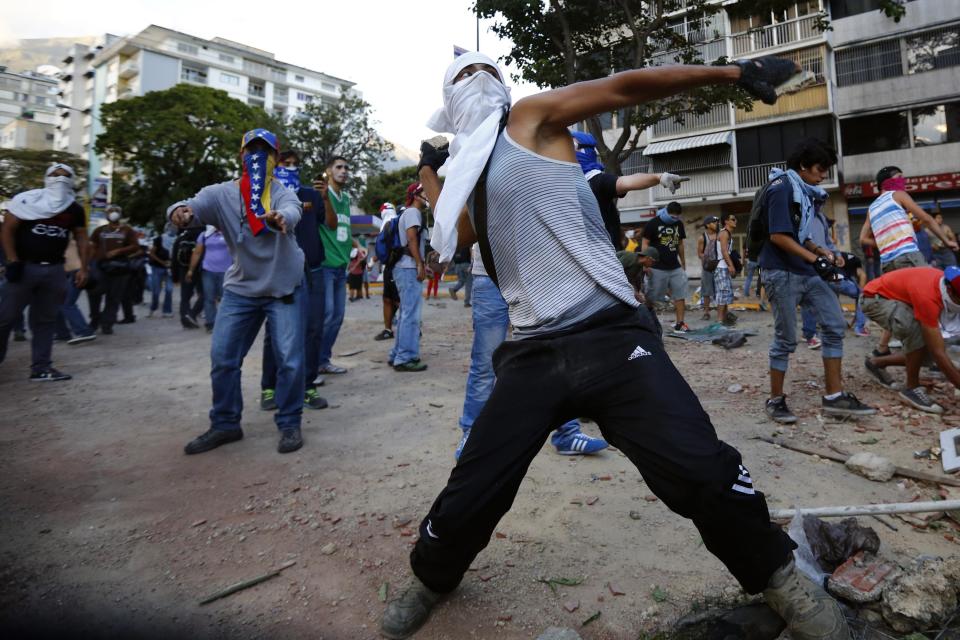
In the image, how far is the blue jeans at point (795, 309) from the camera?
4.21 m

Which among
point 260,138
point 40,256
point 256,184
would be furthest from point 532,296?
point 40,256

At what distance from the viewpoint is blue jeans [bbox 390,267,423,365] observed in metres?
6.04

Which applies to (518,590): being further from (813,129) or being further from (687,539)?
(813,129)

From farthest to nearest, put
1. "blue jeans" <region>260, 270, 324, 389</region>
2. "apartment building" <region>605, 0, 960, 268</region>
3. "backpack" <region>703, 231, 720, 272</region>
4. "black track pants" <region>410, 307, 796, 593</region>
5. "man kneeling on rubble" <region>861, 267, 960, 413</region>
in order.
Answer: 1. "apartment building" <region>605, 0, 960, 268</region>
2. "backpack" <region>703, 231, 720, 272</region>
3. "blue jeans" <region>260, 270, 324, 389</region>
4. "man kneeling on rubble" <region>861, 267, 960, 413</region>
5. "black track pants" <region>410, 307, 796, 593</region>

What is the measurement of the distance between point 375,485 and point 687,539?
172 cm

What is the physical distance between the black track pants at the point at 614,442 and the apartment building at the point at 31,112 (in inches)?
2617

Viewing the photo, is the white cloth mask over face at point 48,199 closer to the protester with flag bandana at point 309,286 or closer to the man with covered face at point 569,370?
the protester with flag bandana at point 309,286

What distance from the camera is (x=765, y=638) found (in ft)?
5.95

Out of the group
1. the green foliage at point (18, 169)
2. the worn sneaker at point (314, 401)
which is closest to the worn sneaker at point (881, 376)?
the worn sneaker at point (314, 401)

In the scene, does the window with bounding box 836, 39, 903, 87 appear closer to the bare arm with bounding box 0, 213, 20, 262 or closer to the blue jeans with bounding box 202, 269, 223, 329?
the blue jeans with bounding box 202, 269, 223, 329

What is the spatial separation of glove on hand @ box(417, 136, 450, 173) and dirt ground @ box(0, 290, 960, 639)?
1.78m

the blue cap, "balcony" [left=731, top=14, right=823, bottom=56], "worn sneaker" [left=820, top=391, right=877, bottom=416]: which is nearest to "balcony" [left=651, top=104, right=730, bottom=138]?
"balcony" [left=731, top=14, right=823, bottom=56]

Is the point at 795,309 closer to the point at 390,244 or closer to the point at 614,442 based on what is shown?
the point at 614,442

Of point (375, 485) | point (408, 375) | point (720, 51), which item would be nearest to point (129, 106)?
point (720, 51)
